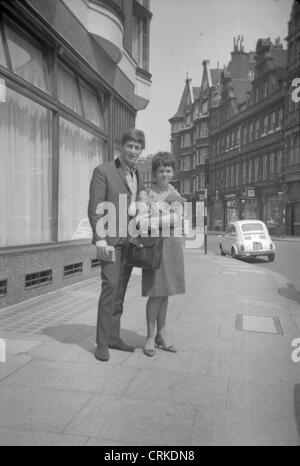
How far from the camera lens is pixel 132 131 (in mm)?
4102

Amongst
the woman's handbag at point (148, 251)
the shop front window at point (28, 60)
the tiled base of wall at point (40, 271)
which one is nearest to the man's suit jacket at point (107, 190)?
the woman's handbag at point (148, 251)

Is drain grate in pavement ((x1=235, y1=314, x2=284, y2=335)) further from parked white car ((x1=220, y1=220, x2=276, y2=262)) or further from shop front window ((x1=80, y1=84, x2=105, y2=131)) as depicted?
parked white car ((x1=220, y1=220, x2=276, y2=262))

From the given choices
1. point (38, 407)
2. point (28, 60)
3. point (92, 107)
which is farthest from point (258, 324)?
point (92, 107)

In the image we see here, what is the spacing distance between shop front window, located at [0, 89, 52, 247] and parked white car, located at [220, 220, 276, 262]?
994 centimetres

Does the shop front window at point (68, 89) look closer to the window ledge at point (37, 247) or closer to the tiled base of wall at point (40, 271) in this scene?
the window ledge at point (37, 247)

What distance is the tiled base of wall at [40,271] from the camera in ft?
20.8

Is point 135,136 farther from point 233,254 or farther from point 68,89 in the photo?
point 233,254

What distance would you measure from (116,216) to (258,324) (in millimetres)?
2642

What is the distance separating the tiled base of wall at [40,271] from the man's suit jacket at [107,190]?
260cm

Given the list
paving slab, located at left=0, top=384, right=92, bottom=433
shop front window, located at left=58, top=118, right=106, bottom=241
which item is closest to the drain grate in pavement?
paving slab, located at left=0, top=384, right=92, bottom=433

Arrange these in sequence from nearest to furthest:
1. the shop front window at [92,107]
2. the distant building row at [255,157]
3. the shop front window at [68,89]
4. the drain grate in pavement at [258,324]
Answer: the drain grate in pavement at [258,324], the shop front window at [68,89], the shop front window at [92,107], the distant building row at [255,157]
